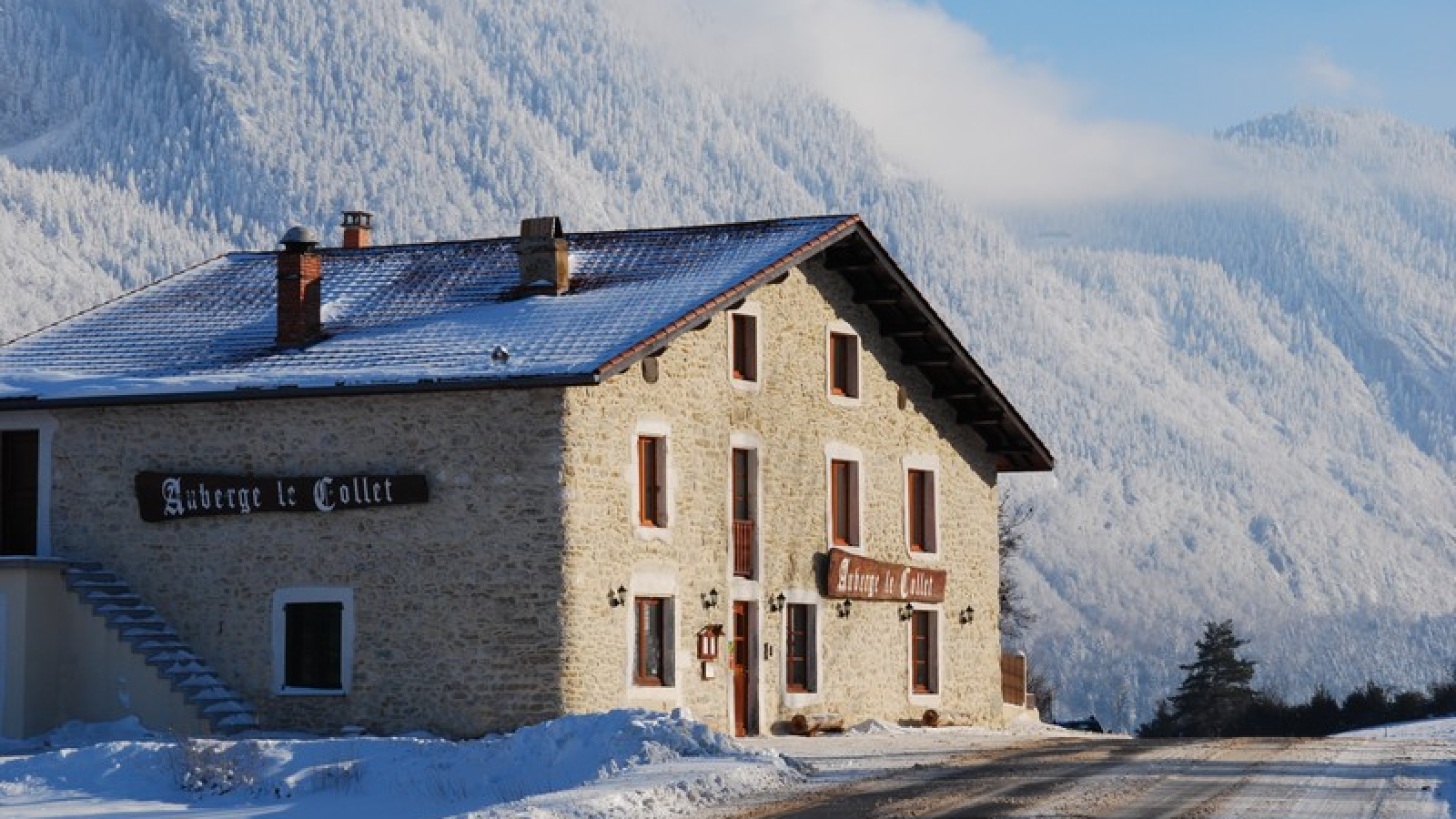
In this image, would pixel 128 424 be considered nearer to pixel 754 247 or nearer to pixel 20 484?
pixel 20 484

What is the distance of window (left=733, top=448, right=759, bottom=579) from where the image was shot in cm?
3391

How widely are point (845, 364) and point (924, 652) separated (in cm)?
505

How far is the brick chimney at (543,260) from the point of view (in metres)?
33.7

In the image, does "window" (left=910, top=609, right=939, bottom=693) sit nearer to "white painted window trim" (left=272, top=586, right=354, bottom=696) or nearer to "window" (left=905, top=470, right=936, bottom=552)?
"window" (left=905, top=470, right=936, bottom=552)

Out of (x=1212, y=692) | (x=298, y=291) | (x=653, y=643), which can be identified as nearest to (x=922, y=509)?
(x=653, y=643)

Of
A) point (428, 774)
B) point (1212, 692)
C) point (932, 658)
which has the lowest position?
point (428, 774)

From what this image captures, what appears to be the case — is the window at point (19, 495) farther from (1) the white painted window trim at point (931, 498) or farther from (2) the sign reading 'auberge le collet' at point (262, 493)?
(1) the white painted window trim at point (931, 498)

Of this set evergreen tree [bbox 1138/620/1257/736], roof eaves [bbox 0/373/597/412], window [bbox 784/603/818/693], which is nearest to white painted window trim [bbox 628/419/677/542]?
roof eaves [bbox 0/373/597/412]

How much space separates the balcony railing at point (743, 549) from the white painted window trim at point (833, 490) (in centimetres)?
206

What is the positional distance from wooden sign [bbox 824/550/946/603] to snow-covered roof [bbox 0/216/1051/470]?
324 centimetres

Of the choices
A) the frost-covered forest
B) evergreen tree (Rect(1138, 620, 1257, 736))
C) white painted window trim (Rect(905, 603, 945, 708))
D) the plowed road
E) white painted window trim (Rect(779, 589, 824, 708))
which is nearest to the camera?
the plowed road

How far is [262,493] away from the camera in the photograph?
31.4m

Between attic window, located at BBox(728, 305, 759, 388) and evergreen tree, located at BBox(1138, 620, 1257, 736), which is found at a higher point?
attic window, located at BBox(728, 305, 759, 388)

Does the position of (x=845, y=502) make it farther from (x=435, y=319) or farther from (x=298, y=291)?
(x=298, y=291)
